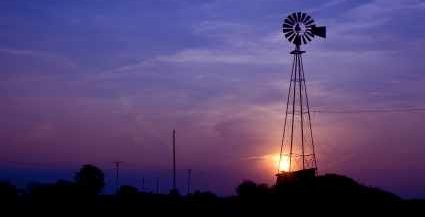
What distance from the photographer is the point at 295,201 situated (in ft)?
214

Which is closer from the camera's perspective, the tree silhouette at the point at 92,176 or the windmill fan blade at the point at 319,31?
the windmill fan blade at the point at 319,31

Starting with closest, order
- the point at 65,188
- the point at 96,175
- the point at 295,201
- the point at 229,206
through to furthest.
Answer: the point at 295,201
the point at 229,206
the point at 65,188
the point at 96,175

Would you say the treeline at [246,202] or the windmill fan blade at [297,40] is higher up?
the windmill fan blade at [297,40]

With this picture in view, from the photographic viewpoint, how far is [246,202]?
73.1m

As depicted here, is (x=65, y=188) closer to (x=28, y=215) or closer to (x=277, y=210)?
(x=28, y=215)

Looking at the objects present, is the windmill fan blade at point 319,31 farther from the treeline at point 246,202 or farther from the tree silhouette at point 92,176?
the tree silhouette at point 92,176

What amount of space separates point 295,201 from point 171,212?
1279 centimetres

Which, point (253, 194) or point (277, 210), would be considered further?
point (253, 194)

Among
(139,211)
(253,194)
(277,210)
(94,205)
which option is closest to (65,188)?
(94,205)

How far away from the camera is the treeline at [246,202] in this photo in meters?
65.3

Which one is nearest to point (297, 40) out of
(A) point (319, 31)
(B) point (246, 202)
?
(A) point (319, 31)

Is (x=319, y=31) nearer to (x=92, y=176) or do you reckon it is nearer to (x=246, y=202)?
(x=246, y=202)

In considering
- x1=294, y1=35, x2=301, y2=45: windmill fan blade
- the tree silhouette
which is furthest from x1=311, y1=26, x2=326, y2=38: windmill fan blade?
the tree silhouette

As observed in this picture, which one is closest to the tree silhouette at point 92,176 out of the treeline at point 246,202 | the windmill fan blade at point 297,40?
the treeline at point 246,202
